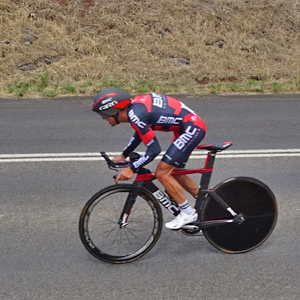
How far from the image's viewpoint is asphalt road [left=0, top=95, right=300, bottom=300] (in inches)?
168

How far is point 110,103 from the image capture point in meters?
4.25

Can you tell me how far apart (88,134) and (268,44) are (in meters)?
9.97

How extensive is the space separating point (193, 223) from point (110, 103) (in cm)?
151

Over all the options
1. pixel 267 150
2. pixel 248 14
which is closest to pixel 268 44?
pixel 248 14

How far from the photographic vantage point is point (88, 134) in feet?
29.5

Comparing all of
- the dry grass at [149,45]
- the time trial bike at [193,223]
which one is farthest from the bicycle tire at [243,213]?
the dry grass at [149,45]

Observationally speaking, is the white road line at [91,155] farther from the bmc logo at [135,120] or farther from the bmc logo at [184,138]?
the bmc logo at [135,120]

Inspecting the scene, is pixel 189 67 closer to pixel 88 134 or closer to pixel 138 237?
pixel 88 134

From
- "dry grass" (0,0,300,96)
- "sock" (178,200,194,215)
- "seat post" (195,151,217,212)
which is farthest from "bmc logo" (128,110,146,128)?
"dry grass" (0,0,300,96)

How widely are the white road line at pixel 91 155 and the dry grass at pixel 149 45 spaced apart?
4.80 meters

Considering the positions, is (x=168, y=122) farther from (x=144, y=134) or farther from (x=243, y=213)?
(x=243, y=213)

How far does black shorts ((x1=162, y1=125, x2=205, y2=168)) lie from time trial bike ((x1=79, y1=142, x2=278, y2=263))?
0.56ft

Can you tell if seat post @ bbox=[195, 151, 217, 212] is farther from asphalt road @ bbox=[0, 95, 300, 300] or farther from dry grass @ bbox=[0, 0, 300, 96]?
dry grass @ bbox=[0, 0, 300, 96]

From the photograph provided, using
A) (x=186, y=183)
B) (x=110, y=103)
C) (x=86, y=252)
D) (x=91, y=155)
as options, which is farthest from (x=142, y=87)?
(x=110, y=103)
